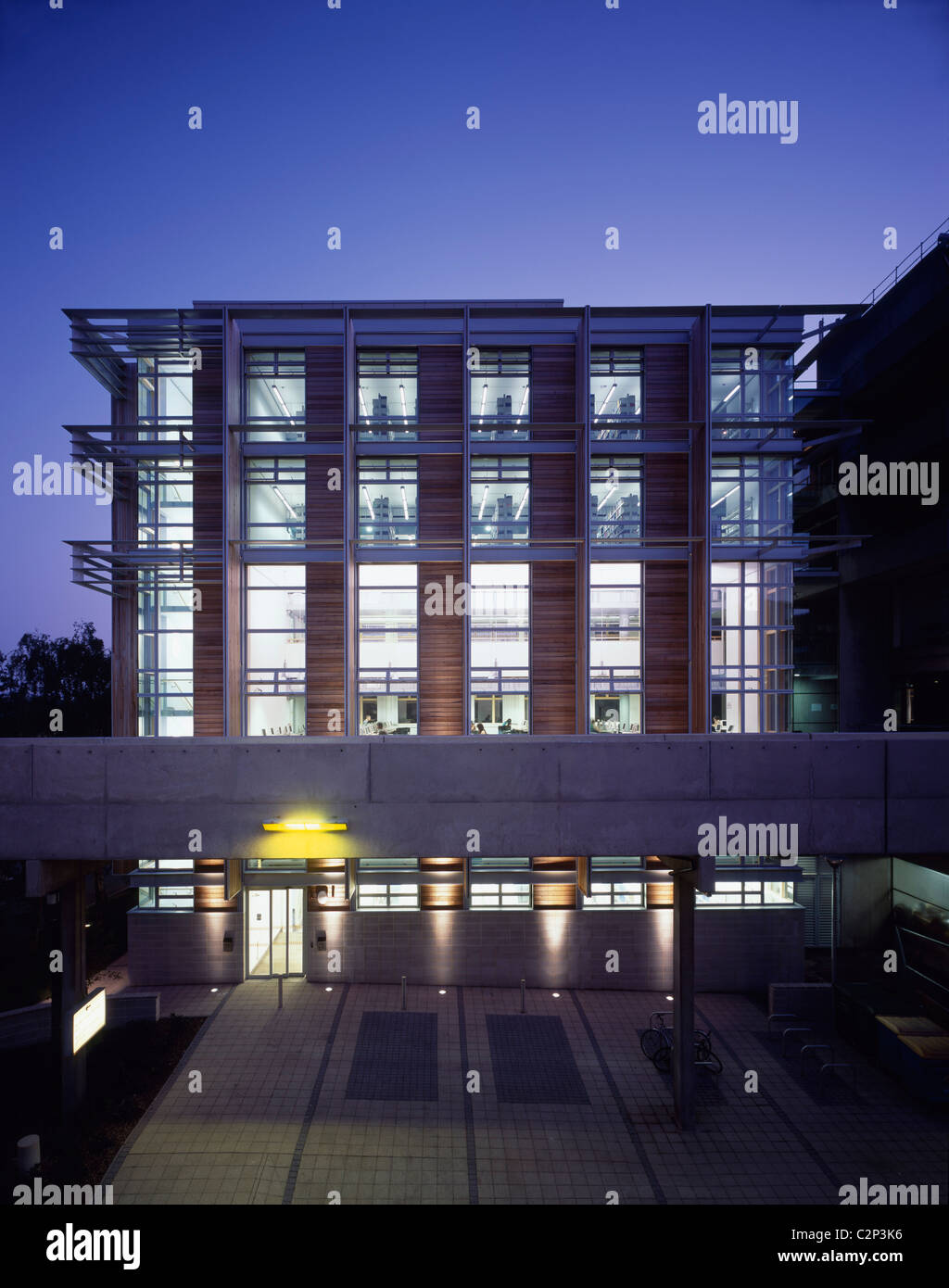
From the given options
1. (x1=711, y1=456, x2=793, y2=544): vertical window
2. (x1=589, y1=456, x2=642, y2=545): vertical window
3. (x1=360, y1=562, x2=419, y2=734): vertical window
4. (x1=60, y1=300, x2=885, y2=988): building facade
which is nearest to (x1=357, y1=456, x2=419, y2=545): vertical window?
(x1=60, y1=300, x2=885, y2=988): building facade

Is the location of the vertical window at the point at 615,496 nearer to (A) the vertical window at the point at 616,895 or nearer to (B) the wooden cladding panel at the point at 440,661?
(B) the wooden cladding panel at the point at 440,661

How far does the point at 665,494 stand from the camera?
14.7 metres

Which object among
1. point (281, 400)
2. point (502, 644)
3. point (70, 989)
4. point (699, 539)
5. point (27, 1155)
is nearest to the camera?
point (27, 1155)

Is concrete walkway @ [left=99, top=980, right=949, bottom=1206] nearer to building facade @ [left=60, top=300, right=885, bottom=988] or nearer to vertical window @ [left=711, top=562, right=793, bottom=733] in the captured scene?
building facade @ [left=60, top=300, right=885, bottom=988]

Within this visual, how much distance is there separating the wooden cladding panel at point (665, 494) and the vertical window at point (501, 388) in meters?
3.52

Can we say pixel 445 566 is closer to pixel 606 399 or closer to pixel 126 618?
pixel 606 399

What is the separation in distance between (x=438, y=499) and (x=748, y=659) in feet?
30.1

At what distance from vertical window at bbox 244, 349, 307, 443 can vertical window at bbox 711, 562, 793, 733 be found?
12.0 meters

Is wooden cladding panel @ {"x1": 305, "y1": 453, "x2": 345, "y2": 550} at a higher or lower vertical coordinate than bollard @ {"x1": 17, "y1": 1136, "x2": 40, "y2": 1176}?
higher

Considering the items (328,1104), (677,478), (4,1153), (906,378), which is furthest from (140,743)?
(906,378)

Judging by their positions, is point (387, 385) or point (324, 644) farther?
point (387, 385)

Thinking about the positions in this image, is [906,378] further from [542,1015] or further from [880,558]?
[542,1015]

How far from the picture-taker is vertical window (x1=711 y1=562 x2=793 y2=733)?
14.7 metres

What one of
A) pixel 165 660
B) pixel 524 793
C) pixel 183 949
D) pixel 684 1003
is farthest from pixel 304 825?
pixel 183 949
